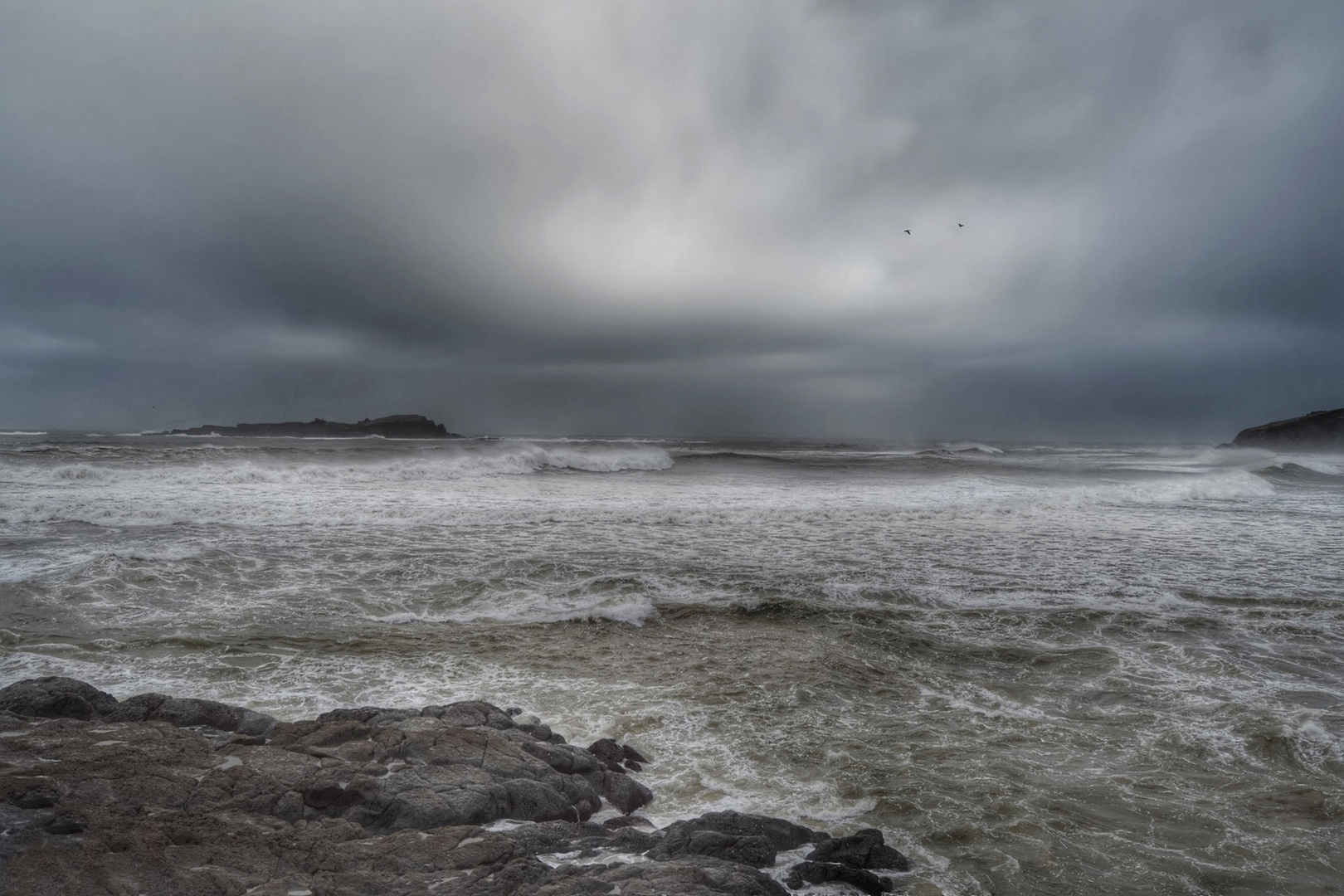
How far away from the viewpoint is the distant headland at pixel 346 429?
93.5 metres

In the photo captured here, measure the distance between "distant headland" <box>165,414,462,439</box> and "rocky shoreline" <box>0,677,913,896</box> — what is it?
304ft

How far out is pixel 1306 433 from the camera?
78812 millimetres

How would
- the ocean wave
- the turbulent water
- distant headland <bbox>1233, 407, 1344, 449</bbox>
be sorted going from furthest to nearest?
1. distant headland <bbox>1233, 407, 1344, 449</bbox>
2. the ocean wave
3. the turbulent water

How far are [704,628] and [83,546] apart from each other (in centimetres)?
1142

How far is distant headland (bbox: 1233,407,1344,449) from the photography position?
245 feet

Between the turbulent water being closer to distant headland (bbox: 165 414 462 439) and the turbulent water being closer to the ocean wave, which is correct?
the ocean wave

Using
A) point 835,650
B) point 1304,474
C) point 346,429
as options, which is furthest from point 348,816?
point 346,429

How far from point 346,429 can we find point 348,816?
102 meters

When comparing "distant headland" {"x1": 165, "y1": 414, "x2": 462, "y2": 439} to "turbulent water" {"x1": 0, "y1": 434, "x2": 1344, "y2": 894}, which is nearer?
"turbulent water" {"x1": 0, "y1": 434, "x2": 1344, "y2": 894}

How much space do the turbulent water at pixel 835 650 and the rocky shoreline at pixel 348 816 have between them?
2.06ft

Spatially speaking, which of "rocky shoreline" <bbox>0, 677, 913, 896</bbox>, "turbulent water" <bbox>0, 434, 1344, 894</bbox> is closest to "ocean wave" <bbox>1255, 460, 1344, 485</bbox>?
"turbulent water" <bbox>0, 434, 1344, 894</bbox>

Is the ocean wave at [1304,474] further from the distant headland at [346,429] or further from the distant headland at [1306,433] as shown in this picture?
the distant headland at [346,429]

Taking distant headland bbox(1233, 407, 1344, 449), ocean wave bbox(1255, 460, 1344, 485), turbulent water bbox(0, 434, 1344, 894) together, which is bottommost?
turbulent water bbox(0, 434, 1344, 894)

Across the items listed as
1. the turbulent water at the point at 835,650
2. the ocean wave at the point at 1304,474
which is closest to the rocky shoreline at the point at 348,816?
the turbulent water at the point at 835,650
